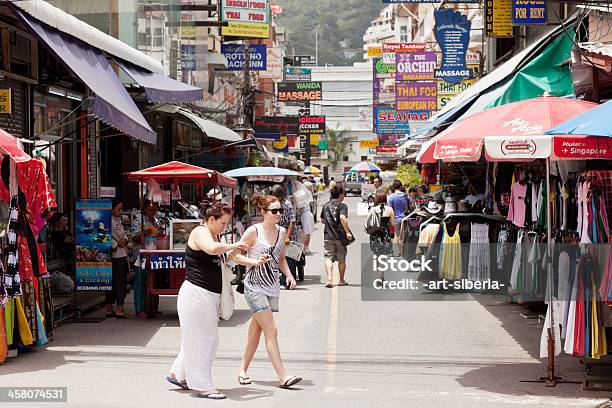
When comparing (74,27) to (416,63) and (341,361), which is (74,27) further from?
(416,63)

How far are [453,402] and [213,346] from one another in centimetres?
217

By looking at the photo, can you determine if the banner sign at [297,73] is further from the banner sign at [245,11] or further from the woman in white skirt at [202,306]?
the woman in white skirt at [202,306]

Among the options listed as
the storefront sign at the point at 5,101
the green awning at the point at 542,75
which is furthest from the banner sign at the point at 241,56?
the storefront sign at the point at 5,101

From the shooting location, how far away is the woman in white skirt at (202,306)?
8289 millimetres

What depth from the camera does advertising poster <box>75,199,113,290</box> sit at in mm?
13586

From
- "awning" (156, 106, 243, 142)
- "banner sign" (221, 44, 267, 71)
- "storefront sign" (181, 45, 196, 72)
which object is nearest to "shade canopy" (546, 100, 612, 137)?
"awning" (156, 106, 243, 142)

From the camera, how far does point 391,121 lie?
40.4 m

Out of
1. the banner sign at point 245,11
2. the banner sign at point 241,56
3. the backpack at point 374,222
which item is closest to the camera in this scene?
the backpack at point 374,222

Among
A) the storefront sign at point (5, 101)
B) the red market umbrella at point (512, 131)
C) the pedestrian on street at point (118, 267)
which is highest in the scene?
the storefront sign at point (5, 101)

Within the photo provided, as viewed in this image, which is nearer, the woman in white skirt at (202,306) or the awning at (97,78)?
the woman in white skirt at (202,306)

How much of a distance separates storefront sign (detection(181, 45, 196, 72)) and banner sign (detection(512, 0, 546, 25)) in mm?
12916

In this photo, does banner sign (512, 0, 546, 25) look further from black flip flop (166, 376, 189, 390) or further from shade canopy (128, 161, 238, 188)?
black flip flop (166, 376, 189, 390)

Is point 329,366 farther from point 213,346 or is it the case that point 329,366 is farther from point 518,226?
point 518,226

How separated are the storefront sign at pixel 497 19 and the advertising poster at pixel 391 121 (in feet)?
62.7
